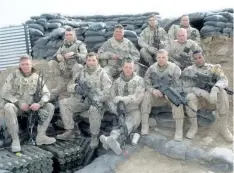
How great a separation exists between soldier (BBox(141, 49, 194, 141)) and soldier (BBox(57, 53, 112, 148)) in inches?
32.4

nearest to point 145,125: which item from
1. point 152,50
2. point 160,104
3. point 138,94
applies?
point 160,104

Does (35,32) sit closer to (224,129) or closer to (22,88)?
(22,88)

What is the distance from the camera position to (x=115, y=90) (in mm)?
8406

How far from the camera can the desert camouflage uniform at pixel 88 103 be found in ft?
27.5

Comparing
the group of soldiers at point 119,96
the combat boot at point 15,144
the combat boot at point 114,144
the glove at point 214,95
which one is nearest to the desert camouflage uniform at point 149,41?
the group of soldiers at point 119,96

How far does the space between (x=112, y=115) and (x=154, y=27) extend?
2666mm

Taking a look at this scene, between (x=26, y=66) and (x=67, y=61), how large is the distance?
1976mm

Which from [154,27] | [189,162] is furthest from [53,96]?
[189,162]

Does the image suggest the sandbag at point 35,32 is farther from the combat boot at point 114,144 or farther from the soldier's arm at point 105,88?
the combat boot at point 114,144

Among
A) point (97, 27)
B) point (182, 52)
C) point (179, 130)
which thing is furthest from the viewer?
point (97, 27)

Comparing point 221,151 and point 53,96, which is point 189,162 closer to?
point 221,151

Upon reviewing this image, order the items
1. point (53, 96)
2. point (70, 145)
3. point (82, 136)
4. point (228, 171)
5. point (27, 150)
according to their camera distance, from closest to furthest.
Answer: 1. point (228, 171)
2. point (27, 150)
3. point (70, 145)
4. point (82, 136)
5. point (53, 96)

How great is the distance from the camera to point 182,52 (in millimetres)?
9328

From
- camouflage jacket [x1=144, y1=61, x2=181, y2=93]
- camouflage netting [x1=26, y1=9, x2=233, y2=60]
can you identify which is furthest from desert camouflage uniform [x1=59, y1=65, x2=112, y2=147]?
camouflage netting [x1=26, y1=9, x2=233, y2=60]
